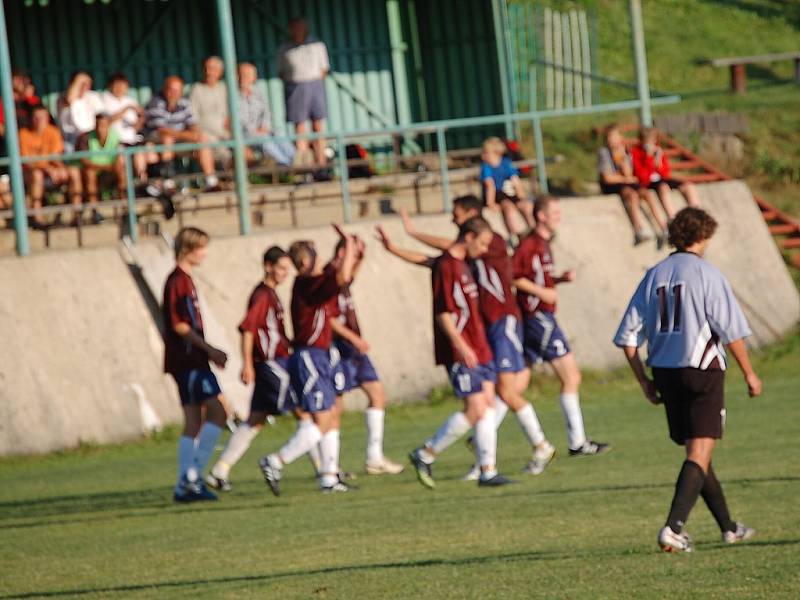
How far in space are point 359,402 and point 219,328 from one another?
1778 millimetres

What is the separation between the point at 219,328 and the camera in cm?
1908

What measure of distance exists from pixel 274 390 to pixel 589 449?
2674mm

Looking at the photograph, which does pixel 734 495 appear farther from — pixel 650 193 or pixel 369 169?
pixel 369 169

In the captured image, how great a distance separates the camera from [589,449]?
14273 mm

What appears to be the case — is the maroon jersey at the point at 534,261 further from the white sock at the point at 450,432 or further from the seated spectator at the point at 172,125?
the seated spectator at the point at 172,125

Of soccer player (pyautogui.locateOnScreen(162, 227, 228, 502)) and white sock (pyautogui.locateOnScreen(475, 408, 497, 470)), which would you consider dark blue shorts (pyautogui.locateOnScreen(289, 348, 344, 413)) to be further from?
white sock (pyautogui.locateOnScreen(475, 408, 497, 470))

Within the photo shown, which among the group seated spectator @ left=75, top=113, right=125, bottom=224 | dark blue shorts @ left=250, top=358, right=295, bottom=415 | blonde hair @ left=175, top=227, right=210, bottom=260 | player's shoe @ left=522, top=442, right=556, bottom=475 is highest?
seated spectator @ left=75, top=113, right=125, bottom=224

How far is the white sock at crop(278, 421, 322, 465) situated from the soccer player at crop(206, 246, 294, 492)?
0.48m

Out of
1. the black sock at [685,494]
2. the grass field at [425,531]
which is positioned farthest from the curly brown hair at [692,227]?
the grass field at [425,531]

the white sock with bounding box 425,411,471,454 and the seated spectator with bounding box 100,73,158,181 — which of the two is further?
the seated spectator with bounding box 100,73,158,181

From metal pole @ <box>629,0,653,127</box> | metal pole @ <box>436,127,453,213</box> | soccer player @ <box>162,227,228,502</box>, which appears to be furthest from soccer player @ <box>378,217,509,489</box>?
metal pole @ <box>629,0,653,127</box>

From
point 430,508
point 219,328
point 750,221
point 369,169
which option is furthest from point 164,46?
point 430,508

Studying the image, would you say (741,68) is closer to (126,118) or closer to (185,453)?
(126,118)

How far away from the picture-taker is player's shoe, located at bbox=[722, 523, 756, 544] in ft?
30.2
